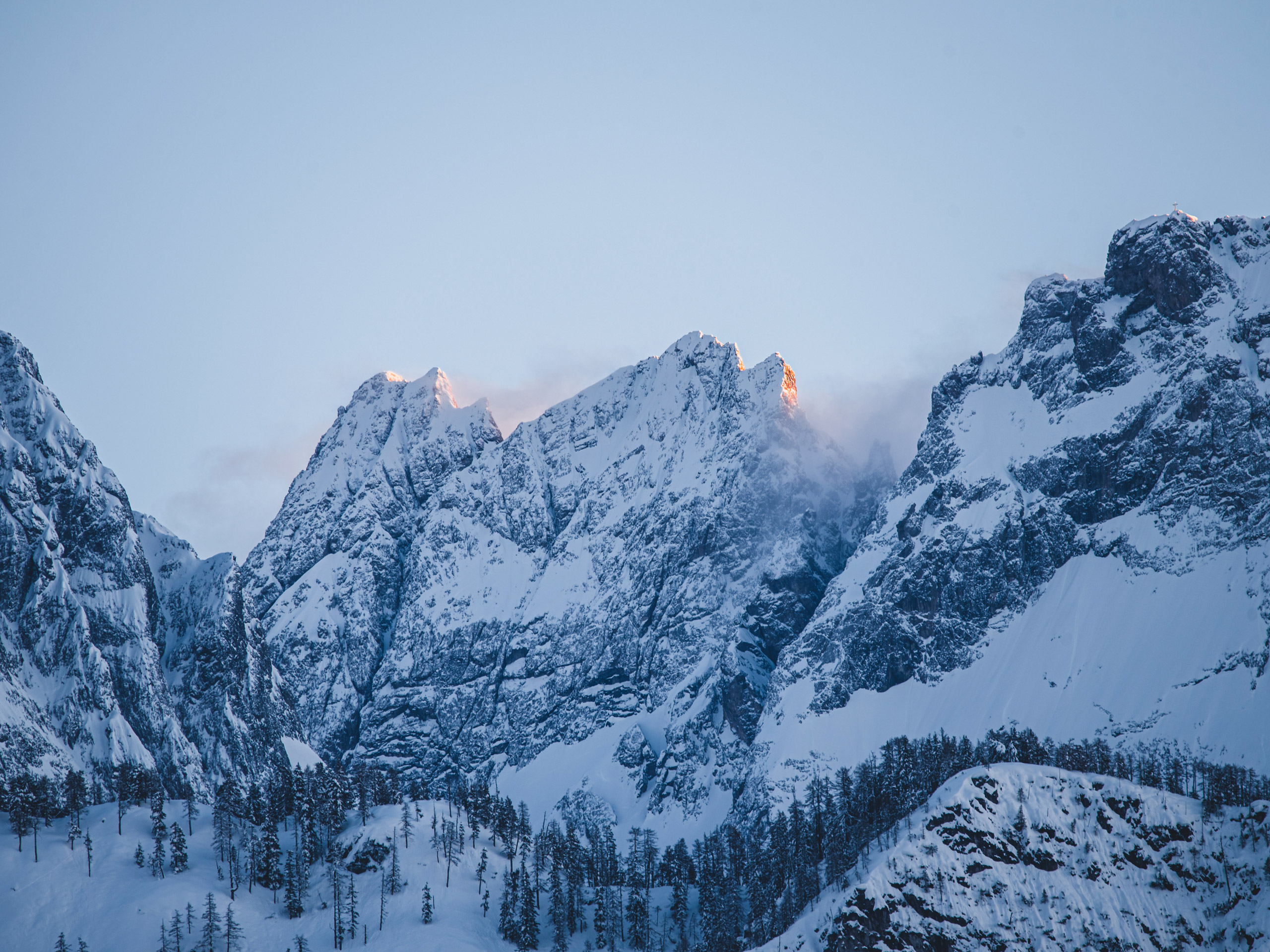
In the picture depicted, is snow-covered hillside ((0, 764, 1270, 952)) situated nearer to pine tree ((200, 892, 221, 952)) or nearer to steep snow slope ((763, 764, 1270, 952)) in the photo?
steep snow slope ((763, 764, 1270, 952))

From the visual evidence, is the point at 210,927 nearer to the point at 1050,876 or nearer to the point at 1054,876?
the point at 1050,876

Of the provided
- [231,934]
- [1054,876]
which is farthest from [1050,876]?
[231,934]

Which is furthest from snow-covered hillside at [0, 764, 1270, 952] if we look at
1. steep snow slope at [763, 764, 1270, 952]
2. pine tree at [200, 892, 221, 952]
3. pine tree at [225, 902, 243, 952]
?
pine tree at [225, 902, 243, 952]

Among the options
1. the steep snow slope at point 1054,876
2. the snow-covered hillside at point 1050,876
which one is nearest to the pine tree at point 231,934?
the snow-covered hillside at point 1050,876

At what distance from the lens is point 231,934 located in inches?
7559

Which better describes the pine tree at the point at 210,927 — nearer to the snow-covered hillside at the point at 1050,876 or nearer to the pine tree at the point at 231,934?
the pine tree at the point at 231,934

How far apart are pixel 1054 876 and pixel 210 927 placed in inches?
4145

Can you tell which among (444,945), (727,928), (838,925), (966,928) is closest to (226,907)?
(444,945)

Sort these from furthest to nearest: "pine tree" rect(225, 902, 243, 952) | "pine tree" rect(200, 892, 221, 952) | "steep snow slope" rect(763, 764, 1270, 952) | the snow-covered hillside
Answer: "pine tree" rect(225, 902, 243, 952), "pine tree" rect(200, 892, 221, 952), the snow-covered hillside, "steep snow slope" rect(763, 764, 1270, 952)

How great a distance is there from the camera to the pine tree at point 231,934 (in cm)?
19000

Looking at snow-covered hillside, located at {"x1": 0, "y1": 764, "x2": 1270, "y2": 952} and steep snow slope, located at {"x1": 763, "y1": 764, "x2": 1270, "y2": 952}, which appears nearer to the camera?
steep snow slope, located at {"x1": 763, "y1": 764, "x2": 1270, "y2": 952}

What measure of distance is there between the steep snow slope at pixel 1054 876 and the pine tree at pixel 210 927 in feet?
241

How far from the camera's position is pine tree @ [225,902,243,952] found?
623 ft

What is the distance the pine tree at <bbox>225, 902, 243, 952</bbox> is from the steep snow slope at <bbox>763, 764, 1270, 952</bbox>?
72.0 metres
